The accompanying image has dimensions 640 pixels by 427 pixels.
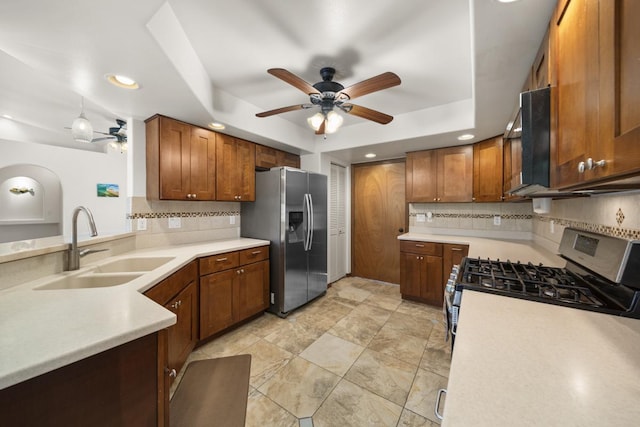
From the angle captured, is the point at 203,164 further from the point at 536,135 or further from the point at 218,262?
the point at 536,135

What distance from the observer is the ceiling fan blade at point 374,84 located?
1.53 m

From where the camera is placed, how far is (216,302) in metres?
2.25

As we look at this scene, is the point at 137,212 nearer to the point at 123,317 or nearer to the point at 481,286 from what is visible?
the point at 123,317

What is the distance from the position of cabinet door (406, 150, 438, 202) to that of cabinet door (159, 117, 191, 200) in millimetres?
2813

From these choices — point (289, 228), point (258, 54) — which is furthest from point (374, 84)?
point (289, 228)

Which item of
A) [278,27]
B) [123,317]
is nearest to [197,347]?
[123,317]

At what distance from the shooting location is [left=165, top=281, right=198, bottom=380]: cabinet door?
5.38 feet

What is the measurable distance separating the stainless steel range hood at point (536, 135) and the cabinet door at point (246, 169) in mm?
2546

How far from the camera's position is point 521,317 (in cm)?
86

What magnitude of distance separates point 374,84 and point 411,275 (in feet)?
8.04

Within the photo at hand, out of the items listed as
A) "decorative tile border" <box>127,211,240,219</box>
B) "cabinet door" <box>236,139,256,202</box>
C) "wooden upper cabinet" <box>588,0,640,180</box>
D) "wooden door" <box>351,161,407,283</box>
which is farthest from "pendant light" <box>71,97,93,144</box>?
"wooden door" <box>351,161,407,283</box>

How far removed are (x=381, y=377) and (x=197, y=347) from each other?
1.63 meters

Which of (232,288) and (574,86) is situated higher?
(574,86)

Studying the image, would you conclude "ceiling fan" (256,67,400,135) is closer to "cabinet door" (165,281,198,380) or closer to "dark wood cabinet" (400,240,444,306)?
"cabinet door" (165,281,198,380)
